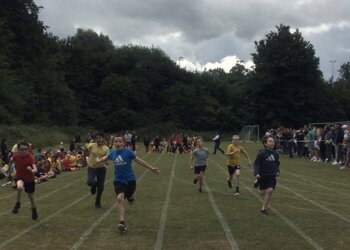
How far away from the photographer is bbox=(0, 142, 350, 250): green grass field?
386 inches

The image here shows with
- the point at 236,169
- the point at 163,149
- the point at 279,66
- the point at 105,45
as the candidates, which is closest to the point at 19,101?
the point at 163,149

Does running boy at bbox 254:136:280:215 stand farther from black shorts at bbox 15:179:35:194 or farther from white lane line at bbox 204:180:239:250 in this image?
black shorts at bbox 15:179:35:194

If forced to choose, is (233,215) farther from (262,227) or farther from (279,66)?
(279,66)

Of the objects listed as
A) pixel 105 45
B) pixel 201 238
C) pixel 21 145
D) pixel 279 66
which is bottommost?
pixel 201 238

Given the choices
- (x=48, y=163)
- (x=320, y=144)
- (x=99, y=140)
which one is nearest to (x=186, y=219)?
(x=99, y=140)

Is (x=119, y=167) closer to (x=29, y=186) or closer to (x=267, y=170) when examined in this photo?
(x=29, y=186)

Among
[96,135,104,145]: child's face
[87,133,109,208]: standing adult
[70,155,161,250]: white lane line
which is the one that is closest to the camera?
[70,155,161,250]: white lane line

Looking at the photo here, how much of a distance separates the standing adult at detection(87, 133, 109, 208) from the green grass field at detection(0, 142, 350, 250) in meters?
0.49

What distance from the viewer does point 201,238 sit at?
33.3 feet

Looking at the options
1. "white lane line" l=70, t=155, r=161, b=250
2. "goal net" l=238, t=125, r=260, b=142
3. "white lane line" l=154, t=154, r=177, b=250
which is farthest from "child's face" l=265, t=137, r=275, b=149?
"goal net" l=238, t=125, r=260, b=142

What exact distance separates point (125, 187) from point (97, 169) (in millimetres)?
3615

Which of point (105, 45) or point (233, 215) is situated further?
point (105, 45)

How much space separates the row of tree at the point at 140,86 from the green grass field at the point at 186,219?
34519 millimetres

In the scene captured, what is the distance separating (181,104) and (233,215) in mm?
73094
